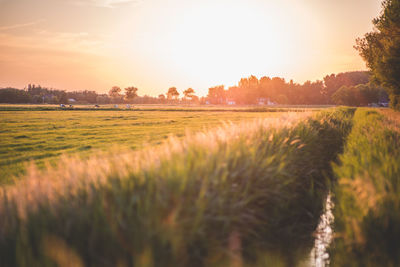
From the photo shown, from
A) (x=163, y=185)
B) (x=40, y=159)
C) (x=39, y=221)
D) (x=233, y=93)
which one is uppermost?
(x=233, y=93)

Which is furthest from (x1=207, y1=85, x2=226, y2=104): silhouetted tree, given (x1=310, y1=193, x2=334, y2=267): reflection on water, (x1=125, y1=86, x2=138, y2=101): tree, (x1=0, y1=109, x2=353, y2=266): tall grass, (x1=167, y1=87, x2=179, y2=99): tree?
(x1=0, y1=109, x2=353, y2=266): tall grass

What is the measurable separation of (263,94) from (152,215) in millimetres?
156504

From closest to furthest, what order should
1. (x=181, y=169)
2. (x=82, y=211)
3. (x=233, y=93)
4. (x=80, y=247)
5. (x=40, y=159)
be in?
1. (x=80, y=247)
2. (x=82, y=211)
3. (x=181, y=169)
4. (x=40, y=159)
5. (x=233, y=93)

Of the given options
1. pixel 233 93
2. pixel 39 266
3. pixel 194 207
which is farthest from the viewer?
pixel 233 93

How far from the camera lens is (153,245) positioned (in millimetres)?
3043

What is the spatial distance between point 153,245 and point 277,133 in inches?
234

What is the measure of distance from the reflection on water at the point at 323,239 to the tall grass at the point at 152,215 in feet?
0.67

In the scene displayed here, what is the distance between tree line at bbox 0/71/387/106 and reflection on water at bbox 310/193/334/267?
108729mm

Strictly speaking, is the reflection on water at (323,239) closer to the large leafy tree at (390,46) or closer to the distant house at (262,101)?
the large leafy tree at (390,46)

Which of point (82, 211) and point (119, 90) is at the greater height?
point (119, 90)

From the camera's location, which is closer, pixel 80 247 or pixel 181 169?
pixel 80 247

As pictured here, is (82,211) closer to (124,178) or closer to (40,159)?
(124,178)

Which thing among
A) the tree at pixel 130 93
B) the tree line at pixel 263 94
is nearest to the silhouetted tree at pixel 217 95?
the tree line at pixel 263 94

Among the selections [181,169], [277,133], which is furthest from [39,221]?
[277,133]
